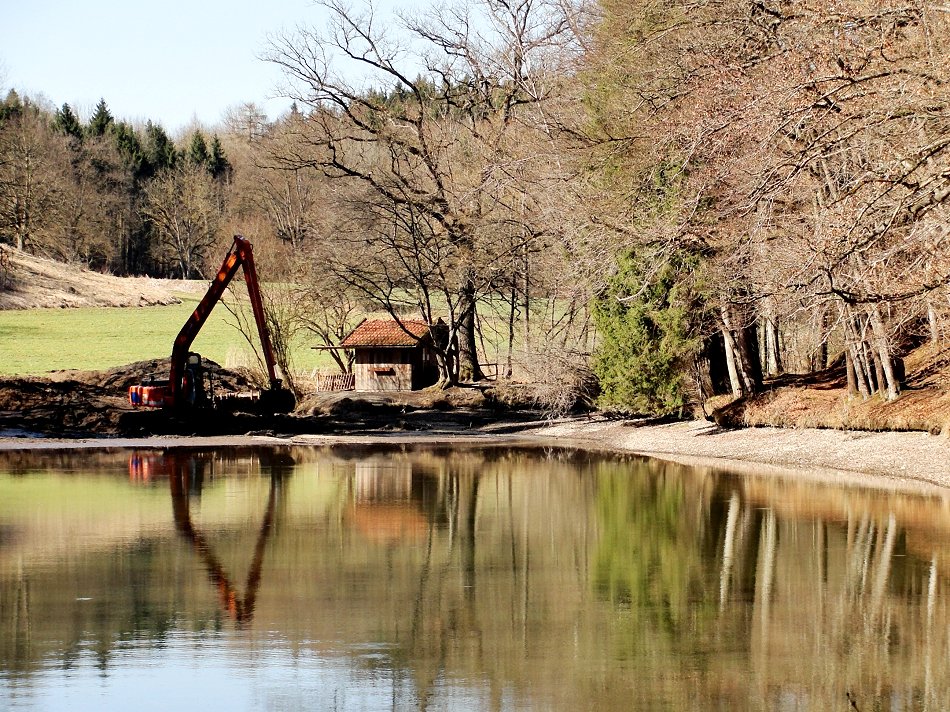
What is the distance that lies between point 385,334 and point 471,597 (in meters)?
38.9

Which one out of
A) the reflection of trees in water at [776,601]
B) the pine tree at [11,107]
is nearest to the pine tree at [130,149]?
the pine tree at [11,107]

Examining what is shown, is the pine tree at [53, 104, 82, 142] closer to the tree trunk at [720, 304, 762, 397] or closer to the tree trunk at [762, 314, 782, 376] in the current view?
the tree trunk at [762, 314, 782, 376]

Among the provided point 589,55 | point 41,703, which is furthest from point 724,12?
point 41,703

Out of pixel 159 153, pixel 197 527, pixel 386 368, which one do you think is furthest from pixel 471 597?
pixel 159 153

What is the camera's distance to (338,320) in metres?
58.0

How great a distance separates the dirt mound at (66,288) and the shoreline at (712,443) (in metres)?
42.5

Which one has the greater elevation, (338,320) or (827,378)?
(338,320)

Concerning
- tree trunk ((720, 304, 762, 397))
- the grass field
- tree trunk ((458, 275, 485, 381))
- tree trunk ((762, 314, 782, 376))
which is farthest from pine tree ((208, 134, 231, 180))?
tree trunk ((720, 304, 762, 397))

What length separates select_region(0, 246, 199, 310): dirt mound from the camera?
7900 cm

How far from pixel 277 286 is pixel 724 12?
3122cm

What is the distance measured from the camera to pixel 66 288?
83188 millimetres

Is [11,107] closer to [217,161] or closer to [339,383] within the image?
[217,161]

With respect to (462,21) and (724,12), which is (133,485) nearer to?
(724,12)

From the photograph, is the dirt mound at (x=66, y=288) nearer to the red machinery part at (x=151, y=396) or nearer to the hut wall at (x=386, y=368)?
the hut wall at (x=386, y=368)
